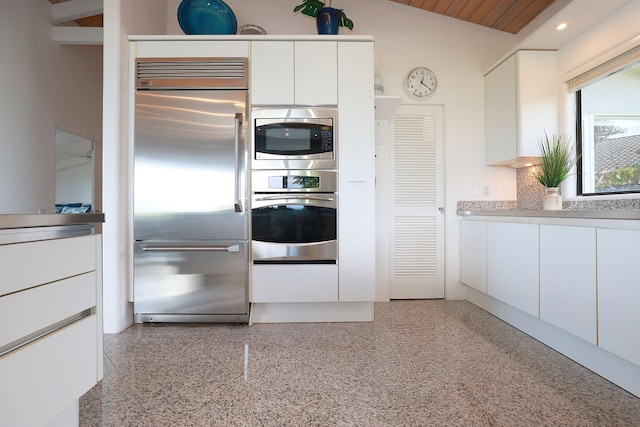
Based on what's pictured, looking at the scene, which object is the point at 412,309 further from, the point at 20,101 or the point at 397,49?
the point at 20,101

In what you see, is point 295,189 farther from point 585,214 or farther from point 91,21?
point 91,21

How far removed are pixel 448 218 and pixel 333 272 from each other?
56.1 inches

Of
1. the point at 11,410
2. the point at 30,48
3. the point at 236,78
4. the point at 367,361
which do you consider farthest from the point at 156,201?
the point at 30,48

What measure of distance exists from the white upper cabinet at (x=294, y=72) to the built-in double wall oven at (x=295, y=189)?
100 millimetres

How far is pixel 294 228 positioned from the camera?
232cm

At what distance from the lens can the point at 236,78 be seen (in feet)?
7.56

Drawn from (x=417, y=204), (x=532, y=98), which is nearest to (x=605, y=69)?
(x=532, y=98)

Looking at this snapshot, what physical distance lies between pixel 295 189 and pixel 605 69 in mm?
2407

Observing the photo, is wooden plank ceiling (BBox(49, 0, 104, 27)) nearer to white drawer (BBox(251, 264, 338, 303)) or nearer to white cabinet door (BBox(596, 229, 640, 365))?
white drawer (BBox(251, 264, 338, 303))

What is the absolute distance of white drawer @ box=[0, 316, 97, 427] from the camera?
80 centimetres

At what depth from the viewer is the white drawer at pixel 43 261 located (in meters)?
0.80

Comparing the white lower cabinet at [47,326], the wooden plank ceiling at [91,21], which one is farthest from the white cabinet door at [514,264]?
the wooden plank ceiling at [91,21]

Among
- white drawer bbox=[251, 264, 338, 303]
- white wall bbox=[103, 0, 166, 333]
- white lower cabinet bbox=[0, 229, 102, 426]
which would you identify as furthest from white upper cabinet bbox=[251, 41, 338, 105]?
white lower cabinet bbox=[0, 229, 102, 426]

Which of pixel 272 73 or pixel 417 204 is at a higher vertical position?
pixel 272 73
